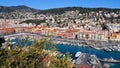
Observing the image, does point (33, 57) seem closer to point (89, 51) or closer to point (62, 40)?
point (89, 51)

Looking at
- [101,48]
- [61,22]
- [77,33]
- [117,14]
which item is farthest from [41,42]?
[117,14]

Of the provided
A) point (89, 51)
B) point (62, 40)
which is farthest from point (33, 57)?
point (62, 40)

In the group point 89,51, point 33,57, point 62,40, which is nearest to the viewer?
point 33,57

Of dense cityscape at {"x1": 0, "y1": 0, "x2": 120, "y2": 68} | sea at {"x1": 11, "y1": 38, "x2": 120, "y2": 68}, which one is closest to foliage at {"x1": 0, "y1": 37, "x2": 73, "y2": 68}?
dense cityscape at {"x1": 0, "y1": 0, "x2": 120, "y2": 68}

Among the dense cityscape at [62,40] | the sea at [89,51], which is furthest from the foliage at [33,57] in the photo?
the sea at [89,51]

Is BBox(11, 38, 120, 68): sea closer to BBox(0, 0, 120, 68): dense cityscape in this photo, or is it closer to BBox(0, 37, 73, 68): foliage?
BBox(0, 0, 120, 68): dense cityscape

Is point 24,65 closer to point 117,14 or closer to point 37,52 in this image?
point 37,52

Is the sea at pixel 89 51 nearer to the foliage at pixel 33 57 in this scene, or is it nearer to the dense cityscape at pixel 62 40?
the dense cityscape at pixel 62 40
